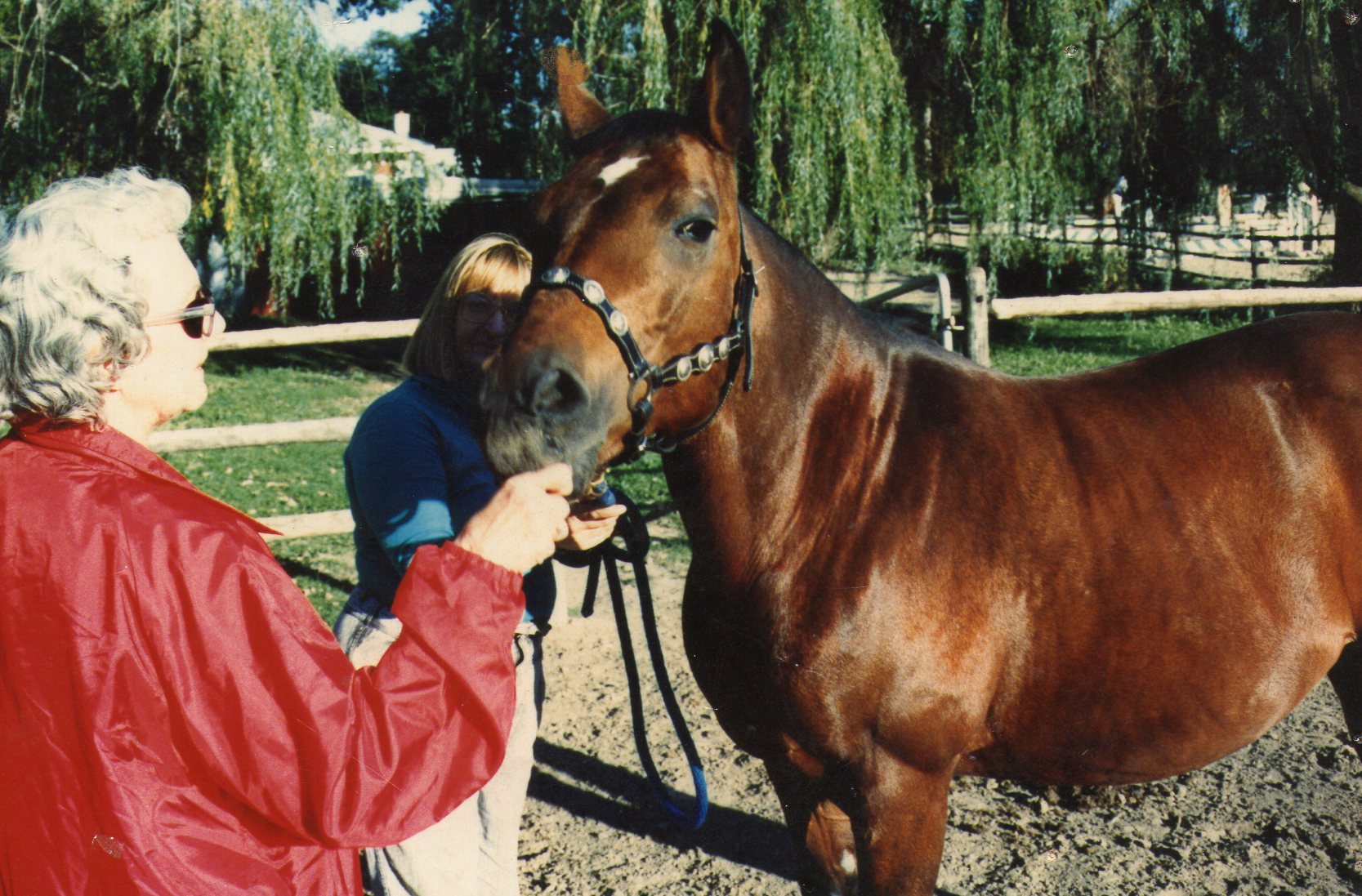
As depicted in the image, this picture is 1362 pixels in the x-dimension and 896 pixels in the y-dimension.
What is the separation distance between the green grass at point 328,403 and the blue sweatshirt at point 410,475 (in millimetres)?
2728

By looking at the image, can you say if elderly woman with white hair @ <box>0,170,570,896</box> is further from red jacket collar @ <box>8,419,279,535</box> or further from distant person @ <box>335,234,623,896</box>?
distant person @ <box>335,234,623,896</box>

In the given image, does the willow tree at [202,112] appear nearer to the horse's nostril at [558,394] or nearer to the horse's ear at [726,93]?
the horse's ear at [726,93]

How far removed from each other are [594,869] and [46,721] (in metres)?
2.27

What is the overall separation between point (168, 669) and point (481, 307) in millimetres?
1218

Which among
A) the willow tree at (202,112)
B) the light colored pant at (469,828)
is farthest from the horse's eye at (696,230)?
the willow tree at (202,112)

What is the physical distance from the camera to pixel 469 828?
232cm

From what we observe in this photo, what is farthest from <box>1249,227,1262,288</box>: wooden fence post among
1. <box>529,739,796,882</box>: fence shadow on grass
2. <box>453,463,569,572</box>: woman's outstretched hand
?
<box>453,463,569,572</box>: woman's outstretched hand

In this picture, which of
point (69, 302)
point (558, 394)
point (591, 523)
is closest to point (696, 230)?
point (558, 394)

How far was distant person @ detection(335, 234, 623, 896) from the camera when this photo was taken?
6.61 ft

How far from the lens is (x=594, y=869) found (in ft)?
10.0

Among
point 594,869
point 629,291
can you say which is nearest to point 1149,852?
point 594,869

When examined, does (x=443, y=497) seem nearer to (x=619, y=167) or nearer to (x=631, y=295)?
(x=631, y=295)

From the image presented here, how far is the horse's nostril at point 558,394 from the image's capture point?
1.45 metres

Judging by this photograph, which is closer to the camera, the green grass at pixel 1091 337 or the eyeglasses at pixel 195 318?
the eyeglasses at pixel 195 318
